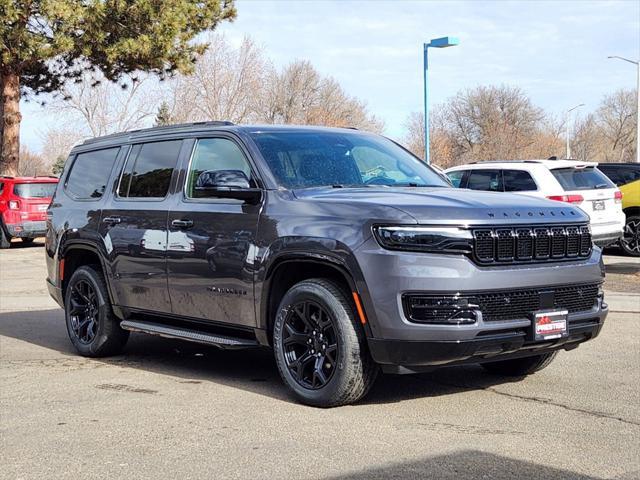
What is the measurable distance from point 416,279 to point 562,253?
1.18 meters

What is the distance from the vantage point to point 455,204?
5500 millimetres

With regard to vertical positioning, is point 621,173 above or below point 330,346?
above

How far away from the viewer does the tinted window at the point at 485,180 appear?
15094 millimetres

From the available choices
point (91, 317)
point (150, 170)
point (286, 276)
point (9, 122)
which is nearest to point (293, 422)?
point (286, 276)

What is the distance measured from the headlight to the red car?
17940 millimetres

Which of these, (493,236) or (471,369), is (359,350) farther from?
(471,369)

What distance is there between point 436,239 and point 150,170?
3.09m

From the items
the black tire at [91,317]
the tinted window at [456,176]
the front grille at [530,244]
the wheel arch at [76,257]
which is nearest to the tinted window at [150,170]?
the wheel arch at [76,257]

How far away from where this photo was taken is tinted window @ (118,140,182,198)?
7230 mm

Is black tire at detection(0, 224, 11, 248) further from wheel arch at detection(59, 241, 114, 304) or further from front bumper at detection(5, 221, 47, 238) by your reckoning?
wheel arch at detection(59, 241, 114, 304)

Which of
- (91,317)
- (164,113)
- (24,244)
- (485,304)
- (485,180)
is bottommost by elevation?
(24,244)

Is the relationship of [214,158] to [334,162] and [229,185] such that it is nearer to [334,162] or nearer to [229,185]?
[229,185]

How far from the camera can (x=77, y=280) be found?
812 centimetres

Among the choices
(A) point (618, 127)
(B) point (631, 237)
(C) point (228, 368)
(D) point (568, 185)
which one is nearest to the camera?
(C) point (228, 368)
